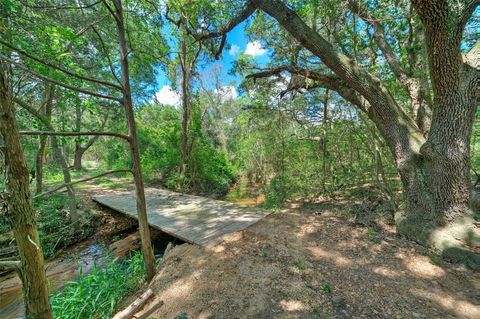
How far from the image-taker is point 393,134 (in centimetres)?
354

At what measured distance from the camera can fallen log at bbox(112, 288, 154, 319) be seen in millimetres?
1933

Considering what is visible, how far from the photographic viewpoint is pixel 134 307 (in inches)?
80.4

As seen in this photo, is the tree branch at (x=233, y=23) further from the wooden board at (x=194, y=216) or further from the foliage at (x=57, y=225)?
the foliage at (x=57, y=225)

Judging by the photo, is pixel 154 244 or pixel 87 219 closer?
pixel 154 244

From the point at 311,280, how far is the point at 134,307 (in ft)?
6.47

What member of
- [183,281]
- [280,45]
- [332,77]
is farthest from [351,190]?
[183,281]

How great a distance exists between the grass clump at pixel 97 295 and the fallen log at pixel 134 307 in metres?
0.41

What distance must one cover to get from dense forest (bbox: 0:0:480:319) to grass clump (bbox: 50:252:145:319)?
0.07ft

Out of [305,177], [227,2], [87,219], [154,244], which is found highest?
[227,2]

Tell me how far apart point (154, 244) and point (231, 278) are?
2783 mm

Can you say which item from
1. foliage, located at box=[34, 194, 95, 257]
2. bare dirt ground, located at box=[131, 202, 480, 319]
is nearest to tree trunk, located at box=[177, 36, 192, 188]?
foliage, located at box=[34, 194, 95, 257]

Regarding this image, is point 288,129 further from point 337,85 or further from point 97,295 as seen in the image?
point 97,295

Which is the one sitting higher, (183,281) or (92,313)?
(183,281)

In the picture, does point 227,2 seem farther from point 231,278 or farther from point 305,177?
point 231,278
